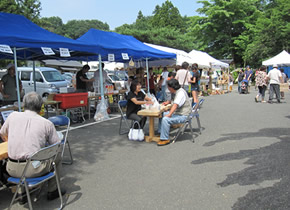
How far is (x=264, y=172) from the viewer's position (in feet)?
13.6

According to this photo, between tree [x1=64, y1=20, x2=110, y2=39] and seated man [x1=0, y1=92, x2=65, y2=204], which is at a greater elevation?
tree [x1=64, y1=20, x2=110, y2=39]

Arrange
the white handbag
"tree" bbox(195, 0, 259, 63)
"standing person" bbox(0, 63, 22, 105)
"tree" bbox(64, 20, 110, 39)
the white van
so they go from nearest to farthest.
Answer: the white handbag, "standing person" bbox(0, 63, 22, 105), the white van, "tree" bbox(195, 0, 259, 63), "tree" bbox(64, 20, 110, 39)

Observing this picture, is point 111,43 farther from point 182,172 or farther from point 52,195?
point 52,195

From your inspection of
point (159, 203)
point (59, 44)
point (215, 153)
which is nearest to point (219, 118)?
point (215, 153)

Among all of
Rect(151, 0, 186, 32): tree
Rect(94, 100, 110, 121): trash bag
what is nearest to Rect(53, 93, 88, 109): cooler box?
Rect(94, 100, 110, 121): trash bag

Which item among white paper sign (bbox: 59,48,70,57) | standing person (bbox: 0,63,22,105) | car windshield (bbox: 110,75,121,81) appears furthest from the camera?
car windshield (bbox: 110,75,121,81)

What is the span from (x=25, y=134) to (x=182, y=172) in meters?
2.47

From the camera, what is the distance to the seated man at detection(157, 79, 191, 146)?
18.8 feet

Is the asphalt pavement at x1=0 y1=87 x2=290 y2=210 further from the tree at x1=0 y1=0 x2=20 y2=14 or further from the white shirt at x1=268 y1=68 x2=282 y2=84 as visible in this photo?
the tree at x1=0 y1=0 x2=20 y2=14

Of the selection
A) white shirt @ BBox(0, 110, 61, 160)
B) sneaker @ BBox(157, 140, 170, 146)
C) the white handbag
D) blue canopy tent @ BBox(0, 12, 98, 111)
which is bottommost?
sneaker @ BBox(157, 140, 170, 146)

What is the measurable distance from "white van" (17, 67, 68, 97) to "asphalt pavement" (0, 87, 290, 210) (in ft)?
28.7

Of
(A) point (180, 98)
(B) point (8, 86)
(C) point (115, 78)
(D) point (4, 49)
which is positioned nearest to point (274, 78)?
(A) point (180, 98)

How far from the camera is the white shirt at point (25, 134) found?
302 centimetres

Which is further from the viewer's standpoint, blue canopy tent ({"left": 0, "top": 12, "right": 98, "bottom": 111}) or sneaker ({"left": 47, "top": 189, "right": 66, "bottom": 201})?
blue canopy tent ({"left": 0, "top": 12, "right": 98, "bottom": 111})
